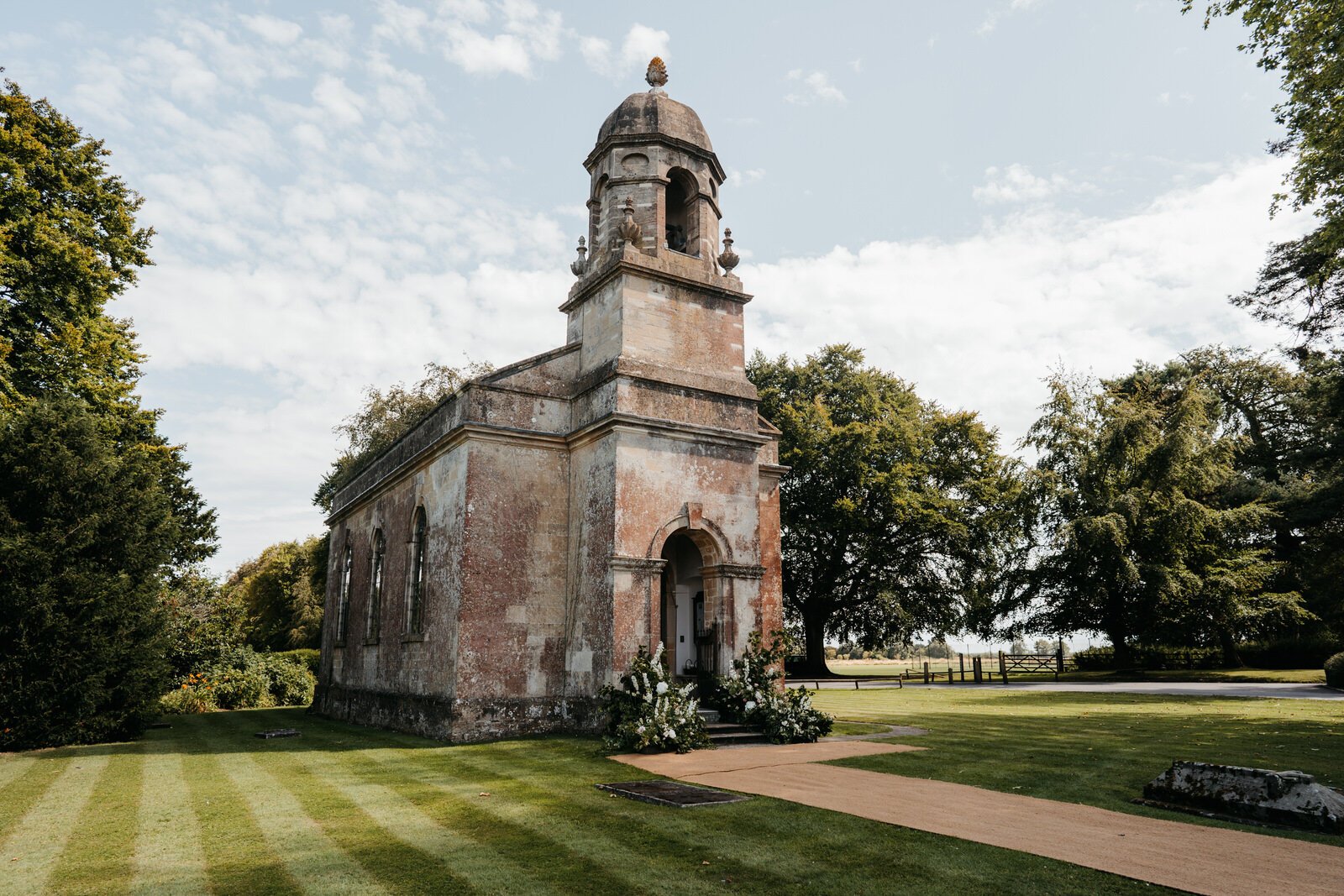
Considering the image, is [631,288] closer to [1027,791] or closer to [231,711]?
[1027,791]

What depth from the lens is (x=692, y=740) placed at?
462 inches

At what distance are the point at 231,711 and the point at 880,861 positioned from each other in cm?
2179

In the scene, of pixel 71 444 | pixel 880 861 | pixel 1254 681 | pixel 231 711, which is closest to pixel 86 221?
pixel 71 444

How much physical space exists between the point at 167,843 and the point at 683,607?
10082 mm

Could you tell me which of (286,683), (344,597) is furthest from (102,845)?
(286,683)

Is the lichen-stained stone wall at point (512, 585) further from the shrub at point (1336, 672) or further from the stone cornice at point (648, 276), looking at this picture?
the shrub at point (1336, 672)

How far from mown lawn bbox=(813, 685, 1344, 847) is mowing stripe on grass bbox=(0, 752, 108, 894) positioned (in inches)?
332

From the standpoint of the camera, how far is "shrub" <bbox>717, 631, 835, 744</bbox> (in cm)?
1262

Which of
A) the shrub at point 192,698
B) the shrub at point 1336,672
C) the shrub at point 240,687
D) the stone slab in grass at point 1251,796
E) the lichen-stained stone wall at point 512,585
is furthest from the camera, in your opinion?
the shrub at point 240,687

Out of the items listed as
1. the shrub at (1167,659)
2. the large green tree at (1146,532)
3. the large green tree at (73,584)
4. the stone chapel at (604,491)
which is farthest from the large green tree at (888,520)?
the large green tree at (73,584)

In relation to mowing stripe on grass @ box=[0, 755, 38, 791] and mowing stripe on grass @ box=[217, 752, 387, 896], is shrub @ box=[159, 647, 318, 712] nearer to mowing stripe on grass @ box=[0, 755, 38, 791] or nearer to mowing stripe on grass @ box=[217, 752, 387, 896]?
mowing stripe on grass @ box=[0, 755, 38, 791]

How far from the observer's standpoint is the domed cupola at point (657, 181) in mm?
16203

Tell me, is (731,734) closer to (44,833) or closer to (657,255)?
(44,833)

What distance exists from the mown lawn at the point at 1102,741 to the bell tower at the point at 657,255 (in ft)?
25.0
